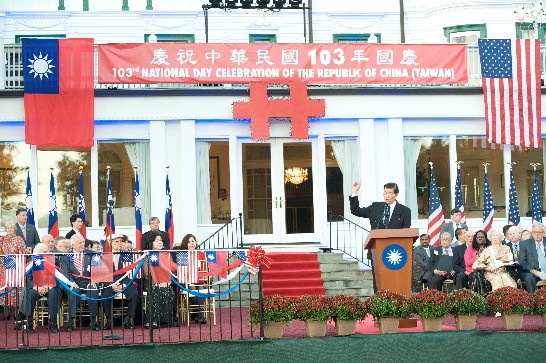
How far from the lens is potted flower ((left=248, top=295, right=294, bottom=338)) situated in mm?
15281

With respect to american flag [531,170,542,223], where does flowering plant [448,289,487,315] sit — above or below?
below

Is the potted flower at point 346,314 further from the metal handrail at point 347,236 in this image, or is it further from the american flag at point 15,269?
the metal handrail at point 347,236

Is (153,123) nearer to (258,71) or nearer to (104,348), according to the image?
(258,71)

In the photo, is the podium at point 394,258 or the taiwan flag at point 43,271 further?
the podium at point 394,258

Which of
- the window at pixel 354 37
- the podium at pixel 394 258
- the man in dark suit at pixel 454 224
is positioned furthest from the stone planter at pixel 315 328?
the window at pixel 354 37

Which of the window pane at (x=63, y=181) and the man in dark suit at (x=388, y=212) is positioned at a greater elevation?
the window pane at (x=63, y=181)

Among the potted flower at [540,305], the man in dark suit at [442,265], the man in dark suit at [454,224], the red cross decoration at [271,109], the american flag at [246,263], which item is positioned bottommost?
the potted flower at [540,305]

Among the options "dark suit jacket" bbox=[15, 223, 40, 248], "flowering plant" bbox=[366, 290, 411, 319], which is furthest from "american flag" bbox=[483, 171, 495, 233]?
"dark suit jacket" bbox=[15, 223, 40, 248]

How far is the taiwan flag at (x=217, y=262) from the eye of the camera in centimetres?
1583

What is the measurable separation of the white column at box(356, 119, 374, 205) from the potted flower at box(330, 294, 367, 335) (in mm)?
8870

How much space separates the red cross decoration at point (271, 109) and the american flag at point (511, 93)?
3.90 metres

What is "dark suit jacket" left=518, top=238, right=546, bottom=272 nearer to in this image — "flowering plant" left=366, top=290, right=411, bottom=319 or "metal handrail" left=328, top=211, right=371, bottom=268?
"metal handrail" left=328, top=211, right=371, bottom=268

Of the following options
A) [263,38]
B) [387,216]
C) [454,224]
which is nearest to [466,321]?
[387,216]

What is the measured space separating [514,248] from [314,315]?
652cm
